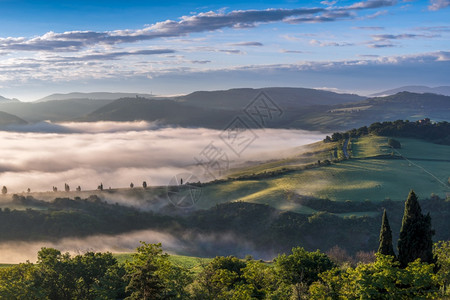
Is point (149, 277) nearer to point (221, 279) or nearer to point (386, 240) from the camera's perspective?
point (221, 279)

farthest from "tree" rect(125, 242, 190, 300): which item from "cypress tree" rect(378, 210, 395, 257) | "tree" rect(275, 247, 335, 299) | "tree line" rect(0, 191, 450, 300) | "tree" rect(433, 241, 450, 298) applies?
"tree" rect(433, 241, 450, 298)

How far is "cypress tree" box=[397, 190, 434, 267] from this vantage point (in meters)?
56.7

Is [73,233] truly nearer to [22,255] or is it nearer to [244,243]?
[22,255]

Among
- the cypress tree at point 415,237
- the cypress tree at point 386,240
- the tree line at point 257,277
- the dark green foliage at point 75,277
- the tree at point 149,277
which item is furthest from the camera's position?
the dark green foliage at point 75,277

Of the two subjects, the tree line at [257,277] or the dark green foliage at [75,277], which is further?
the dark green foliage at [75,277]

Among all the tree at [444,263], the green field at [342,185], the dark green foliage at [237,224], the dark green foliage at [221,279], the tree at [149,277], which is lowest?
the dark green foliage at [237,224]

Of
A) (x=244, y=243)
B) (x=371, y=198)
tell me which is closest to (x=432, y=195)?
(x=371, y=198)

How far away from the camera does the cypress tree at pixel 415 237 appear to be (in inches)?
2232

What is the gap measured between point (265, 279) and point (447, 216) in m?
132

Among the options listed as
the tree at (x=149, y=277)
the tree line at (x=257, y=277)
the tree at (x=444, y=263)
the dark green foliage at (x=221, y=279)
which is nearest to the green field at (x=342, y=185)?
the tree at (x=444, y=263)

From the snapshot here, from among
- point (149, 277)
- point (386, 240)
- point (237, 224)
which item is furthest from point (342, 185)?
point (149, 277)

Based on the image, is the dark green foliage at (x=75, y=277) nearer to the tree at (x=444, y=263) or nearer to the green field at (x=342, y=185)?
the tree at (x=444, y=263)

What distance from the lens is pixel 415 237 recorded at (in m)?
57.2

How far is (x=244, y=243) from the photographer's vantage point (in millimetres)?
158500
